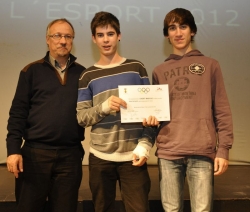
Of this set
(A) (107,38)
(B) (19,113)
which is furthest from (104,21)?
(B) (19,113)

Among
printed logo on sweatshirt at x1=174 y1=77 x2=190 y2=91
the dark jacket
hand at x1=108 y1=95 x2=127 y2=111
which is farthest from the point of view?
the dark jacket

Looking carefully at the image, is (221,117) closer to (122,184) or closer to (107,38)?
(122,184)

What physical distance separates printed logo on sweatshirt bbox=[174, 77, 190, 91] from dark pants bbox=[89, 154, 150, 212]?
0.42 m

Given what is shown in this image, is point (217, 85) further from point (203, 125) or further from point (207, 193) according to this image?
point (207, 193)

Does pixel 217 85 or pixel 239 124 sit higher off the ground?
pixel 217 85

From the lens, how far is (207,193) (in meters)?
1.36

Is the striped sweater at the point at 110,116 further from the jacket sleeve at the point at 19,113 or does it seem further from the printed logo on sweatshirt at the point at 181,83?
the jacket sleeve at the point at 19,113

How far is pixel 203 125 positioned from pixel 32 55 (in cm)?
227

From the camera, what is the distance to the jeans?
137cm

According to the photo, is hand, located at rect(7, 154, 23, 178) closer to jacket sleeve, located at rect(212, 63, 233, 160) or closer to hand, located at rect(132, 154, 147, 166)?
hand, located at rect(132, 154, 147, 166)

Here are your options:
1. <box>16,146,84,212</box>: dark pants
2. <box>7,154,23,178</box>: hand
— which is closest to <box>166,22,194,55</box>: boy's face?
<box>16,146,84,212</box>: dark pants

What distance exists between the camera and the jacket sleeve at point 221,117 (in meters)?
1.40

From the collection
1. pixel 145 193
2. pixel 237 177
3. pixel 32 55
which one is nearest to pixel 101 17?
pixel 145 193

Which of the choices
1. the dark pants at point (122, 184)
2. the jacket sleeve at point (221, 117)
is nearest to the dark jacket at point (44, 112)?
the dark pants at point (122, 184)
